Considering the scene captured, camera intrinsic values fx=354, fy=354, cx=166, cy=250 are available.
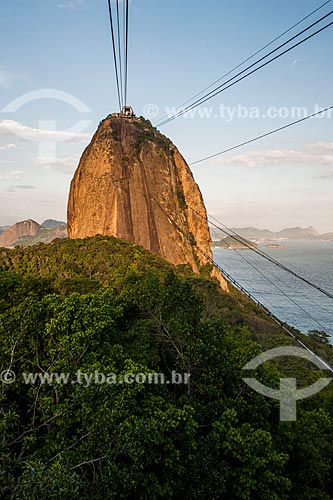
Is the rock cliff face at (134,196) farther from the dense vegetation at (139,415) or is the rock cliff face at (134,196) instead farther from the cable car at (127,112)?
the dense vegetation at (139,415)

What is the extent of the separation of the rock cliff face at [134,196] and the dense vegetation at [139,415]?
69.4 feet

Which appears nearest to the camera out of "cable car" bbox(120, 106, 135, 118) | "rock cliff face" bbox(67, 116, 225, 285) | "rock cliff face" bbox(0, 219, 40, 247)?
"rock cliff face" bbox(67, 116, 225, 285)

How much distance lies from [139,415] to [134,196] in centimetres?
2718

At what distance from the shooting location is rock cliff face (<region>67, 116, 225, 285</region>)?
105 ft

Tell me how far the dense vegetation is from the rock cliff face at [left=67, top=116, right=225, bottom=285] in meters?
21.1

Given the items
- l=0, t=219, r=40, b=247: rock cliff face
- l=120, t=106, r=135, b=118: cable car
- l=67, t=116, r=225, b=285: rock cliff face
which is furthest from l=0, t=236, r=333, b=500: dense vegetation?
l=0, t=219, r=40, b=247: rock cliff face

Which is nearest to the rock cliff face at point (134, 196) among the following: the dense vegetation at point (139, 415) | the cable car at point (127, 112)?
the cable car at point (127, 112)

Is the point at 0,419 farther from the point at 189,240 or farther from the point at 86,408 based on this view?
the point at 189,240

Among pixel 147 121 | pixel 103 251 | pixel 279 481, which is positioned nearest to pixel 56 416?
pixel 279 481

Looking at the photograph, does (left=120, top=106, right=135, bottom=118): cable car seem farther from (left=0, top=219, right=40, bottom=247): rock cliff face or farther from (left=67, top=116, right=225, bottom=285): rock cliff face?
(left=0, top=219, right=40, bottom=247): rock cliff face

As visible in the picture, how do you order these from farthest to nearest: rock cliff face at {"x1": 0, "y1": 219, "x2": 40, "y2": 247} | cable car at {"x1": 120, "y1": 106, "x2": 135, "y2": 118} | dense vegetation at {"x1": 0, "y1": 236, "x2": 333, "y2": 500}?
rock cliff face at {"x1": 0, "y1": 219, "x2": 40, "y2": 247} < cable car at {"x1": 120, "y1": 106, "x2": 135, "y2": 118} < dense vegetation at {"x1": 0, "y1": 236, "x2": 333, "y2": 500}

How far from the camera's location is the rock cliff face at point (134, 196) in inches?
1266

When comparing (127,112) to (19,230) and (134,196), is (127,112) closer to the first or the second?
(134,196)

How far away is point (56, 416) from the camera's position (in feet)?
20.0
